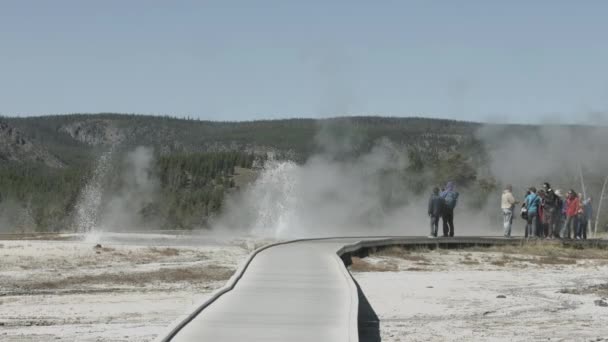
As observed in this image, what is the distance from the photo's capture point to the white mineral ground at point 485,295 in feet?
41.5

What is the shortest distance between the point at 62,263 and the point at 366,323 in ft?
33.1

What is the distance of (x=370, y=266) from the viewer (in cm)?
2234

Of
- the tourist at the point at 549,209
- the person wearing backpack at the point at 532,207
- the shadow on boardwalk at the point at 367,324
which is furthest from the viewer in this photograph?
the tourist at the point at 549,209

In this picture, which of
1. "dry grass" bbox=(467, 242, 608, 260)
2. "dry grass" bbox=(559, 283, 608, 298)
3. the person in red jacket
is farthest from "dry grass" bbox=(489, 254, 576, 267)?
"dry grass" bbox=(559, 283, 608, 298)

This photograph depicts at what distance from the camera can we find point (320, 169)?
4094cm

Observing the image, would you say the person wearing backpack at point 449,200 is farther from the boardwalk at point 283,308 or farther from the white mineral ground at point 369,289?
the boardwalk at point 283,308

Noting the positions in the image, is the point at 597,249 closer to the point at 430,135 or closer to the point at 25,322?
the point at 25,322

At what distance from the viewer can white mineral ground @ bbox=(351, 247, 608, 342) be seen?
41.5 feet

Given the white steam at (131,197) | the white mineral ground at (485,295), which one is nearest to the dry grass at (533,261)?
the white mineral ground at (485,295)

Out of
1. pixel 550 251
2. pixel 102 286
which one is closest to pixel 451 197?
pixel 550 251

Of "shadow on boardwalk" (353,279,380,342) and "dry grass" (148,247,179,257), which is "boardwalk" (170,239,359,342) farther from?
"dry grass" (148,247,179,257)

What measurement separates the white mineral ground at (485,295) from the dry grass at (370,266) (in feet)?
0.06

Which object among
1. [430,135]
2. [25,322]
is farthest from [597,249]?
[430,135]

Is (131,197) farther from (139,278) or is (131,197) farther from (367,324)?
(367,324)
